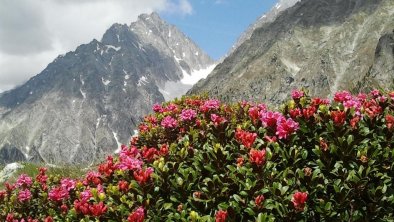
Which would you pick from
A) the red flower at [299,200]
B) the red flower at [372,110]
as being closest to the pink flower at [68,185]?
the red flower at [299,200]

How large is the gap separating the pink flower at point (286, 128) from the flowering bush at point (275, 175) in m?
0.01

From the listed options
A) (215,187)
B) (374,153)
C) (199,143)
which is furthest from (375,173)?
(199,143)

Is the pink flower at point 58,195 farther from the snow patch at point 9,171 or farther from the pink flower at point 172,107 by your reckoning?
the snow patch at point 9,171

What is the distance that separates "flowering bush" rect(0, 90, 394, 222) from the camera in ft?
17.1

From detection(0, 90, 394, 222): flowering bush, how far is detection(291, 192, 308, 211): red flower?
0.01 meters

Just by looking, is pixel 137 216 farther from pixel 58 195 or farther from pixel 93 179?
pixel 58 195

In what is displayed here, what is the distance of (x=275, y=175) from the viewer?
18.2 ft

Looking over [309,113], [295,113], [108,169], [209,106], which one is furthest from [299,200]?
[209,106]

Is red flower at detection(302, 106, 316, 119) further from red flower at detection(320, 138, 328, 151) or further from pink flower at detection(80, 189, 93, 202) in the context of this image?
pink flower at detection(80, 189, 93, 202)

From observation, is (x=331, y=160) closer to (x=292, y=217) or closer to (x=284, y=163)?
(x=284, y=163)

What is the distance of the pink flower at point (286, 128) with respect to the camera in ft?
20.0

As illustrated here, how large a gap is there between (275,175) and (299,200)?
62cm

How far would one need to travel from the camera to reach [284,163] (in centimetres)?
580

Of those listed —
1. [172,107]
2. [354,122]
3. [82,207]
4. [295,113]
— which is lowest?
[354,122]
